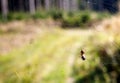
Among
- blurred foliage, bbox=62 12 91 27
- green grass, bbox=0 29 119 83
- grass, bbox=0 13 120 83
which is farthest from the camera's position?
blurred foliage, bbox=62 12 91 27

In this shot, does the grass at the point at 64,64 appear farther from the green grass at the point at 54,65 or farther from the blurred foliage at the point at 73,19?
the blurred foliage at the point at 73,19

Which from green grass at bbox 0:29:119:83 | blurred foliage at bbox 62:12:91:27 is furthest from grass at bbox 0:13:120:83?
blurred foliage at bbox 62:12:91:27

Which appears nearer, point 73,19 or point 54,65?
point 54,65

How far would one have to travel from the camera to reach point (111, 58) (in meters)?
5.76

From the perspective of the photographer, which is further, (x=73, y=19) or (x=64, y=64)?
(x=73, y=19)

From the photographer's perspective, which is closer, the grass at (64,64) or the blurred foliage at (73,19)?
the grass at (64,64)

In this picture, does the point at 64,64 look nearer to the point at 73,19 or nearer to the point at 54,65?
the point at 54,65

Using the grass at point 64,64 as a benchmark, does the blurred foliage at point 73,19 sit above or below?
below

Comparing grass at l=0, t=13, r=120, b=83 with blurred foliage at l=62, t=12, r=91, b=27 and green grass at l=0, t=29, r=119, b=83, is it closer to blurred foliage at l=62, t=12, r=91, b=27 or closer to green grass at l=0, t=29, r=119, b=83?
green grass at l=0, t=29, r=119, b=83

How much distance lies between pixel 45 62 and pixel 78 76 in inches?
77.3

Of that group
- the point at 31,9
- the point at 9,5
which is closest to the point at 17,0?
the point at 9,5

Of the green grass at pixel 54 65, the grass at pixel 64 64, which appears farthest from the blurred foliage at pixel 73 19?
the grass at pixel 64 64

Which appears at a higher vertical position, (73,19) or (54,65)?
(54,65)

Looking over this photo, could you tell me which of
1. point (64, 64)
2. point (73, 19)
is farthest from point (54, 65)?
point (73, 19)
